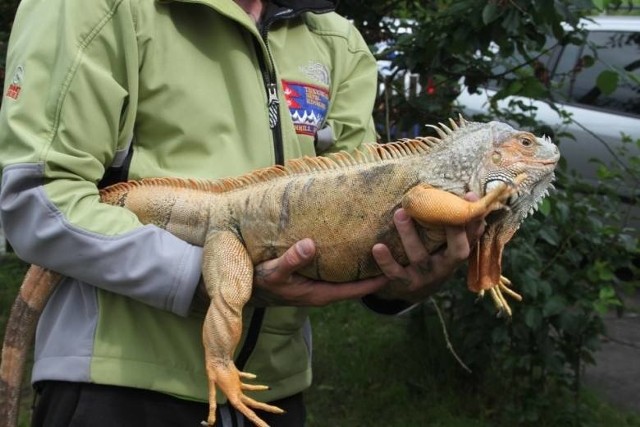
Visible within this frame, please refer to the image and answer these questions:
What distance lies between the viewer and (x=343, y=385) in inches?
221

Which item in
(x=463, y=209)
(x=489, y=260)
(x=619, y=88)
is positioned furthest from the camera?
(x=619, y=88)

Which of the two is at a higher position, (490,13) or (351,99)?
(351,99)

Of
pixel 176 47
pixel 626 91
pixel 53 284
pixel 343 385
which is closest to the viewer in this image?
pixel 176 47

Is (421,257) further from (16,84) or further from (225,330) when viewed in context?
(16,84)

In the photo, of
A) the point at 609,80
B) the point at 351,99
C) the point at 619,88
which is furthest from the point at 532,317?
the point at 619,88

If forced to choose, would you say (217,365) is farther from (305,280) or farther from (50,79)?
(50,79)

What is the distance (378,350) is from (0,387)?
3827mm

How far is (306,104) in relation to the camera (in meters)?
2.35

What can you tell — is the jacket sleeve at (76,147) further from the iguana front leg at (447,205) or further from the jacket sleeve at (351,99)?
the jacket sleeve at (351,99)

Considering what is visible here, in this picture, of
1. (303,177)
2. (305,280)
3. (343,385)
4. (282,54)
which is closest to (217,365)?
(305,280)

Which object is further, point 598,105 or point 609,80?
point 598,105

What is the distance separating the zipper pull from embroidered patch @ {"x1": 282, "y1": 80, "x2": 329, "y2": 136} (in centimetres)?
7

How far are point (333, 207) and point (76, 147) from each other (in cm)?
62

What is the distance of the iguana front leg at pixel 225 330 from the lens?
6.71ft
